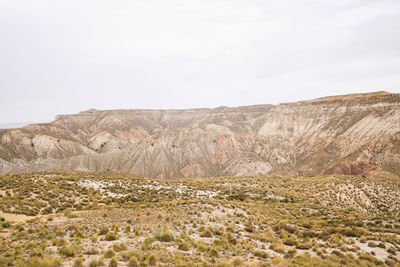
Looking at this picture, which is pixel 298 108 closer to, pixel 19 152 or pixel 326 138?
pixel 326 138

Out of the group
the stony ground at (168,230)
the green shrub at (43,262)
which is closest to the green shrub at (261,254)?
the stony ground at (168,230)

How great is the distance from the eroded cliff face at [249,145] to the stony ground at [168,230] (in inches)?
1820

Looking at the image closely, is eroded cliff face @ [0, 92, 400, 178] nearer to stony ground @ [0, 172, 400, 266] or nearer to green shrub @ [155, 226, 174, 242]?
stony ground @ [0, 172, 400, 266]

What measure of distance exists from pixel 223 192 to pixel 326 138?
59.7 meters

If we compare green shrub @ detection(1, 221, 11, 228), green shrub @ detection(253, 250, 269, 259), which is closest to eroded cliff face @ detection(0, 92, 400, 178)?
green shrub @ detection(253, 250, 269, 259)

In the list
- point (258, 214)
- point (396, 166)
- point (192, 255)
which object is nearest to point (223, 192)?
point (258, 214)

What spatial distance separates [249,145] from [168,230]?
3294 inches

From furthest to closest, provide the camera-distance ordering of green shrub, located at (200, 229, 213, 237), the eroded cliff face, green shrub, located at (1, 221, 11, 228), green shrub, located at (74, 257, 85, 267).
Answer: the eroded cliff face
green shrub, located at (200, 229, 213, 237)
green shrub, located at (1, 221, 11, 228)
green shrub, located at (74, 257, 85, 267)

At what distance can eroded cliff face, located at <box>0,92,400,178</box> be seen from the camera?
62.7 metres

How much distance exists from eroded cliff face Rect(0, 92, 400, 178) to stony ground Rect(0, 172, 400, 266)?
46217mm

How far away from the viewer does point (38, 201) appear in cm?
1869

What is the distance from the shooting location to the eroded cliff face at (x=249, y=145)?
62.7 metres

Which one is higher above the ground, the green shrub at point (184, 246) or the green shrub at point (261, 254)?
the green shrub at point (184, 246)

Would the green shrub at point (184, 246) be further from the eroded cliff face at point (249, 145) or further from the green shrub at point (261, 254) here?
the eroded cliff face at point (249, 145)
